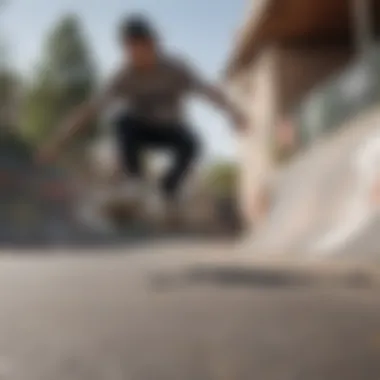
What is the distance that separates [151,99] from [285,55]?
1414 centimetres

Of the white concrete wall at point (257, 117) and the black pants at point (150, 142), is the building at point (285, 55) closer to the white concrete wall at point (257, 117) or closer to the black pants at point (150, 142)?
the white concrete wall at point (257, 117)

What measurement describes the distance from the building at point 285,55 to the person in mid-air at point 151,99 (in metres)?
10.8

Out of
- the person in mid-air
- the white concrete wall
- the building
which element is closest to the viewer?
the person in mid-air

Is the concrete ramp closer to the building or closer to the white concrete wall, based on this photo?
the building

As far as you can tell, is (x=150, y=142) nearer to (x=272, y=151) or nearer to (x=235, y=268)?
(x=235, y=268)

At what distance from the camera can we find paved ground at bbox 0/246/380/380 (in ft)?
7.01

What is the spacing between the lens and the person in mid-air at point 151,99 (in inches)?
147

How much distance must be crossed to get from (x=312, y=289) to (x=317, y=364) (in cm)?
197

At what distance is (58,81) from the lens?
23000 millimetres

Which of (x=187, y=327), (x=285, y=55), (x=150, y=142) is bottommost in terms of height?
(x=187, y=327)

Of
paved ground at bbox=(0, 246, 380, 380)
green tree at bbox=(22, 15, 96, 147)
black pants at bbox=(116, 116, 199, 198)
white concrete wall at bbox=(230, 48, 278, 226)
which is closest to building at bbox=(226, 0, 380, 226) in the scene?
white concrete wall at bbox=(230, 48, 278, 226)

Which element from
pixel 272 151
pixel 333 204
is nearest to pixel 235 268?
pixel 333 204

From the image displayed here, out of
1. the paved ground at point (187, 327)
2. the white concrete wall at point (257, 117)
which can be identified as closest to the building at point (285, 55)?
the white concrete wall at point (257, 117)

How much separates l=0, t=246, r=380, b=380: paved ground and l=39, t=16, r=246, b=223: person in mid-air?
0.70 meters
